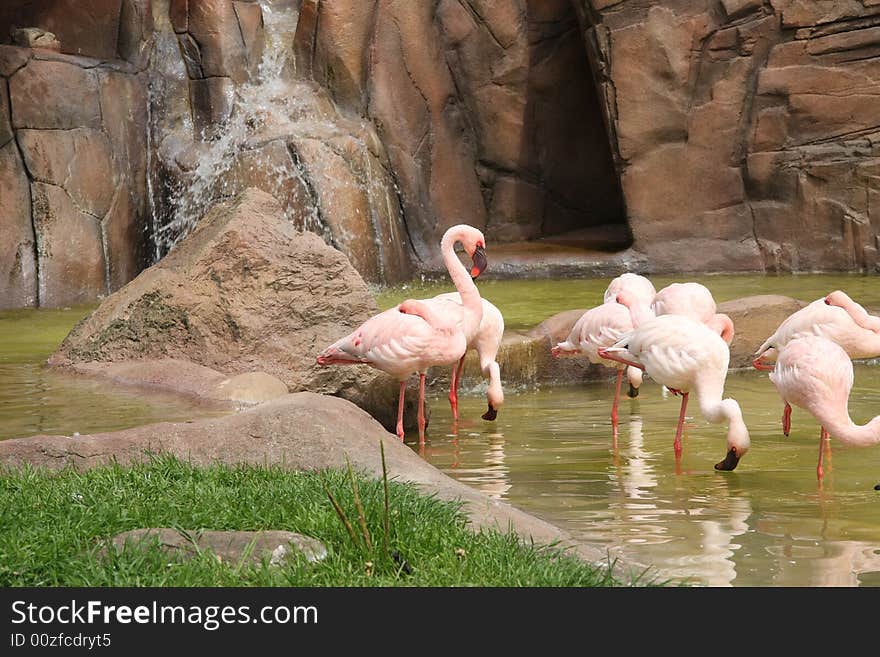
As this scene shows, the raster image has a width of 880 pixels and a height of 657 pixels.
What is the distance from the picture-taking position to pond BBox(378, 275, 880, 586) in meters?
4.14

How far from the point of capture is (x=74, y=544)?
339 centimetres

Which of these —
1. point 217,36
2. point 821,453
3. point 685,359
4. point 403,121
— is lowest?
point 821,453

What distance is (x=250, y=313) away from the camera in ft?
22.4

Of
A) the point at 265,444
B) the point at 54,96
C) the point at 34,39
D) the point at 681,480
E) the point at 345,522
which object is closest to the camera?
the point at 345,522

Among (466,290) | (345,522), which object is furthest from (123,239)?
(345,522)

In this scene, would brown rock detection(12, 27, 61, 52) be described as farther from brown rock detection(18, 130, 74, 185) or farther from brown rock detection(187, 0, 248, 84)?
brown rock detection(187, 0, 248, 84)

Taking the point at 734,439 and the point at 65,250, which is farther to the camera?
the point at 65,250

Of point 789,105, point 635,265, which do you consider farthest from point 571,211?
point 789,105

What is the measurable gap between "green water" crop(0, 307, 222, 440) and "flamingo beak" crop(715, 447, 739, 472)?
218 cm

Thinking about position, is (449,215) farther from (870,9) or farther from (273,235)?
(273,235)

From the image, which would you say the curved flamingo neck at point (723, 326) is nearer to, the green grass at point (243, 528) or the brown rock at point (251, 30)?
the green grass at point (243, 528)

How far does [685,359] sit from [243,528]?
8.96ft

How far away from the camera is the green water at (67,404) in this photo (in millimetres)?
5629

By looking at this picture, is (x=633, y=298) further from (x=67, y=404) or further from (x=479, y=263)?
(x=67, y=404)
